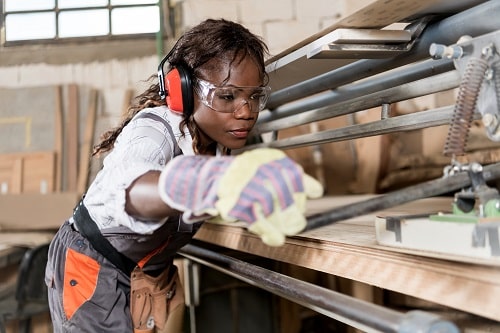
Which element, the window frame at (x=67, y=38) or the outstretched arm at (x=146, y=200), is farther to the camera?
the window frame at (x=67, y=38)

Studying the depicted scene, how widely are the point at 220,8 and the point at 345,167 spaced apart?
4.20 ft

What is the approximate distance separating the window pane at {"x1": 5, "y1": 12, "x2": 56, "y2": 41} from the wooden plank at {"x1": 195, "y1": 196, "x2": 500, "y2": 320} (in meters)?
2.87

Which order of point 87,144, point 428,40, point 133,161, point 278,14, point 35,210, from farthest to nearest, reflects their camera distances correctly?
1. point 87,144
2. point 278,14
3. point 35,210
4. point 428,40
5. point 133,161

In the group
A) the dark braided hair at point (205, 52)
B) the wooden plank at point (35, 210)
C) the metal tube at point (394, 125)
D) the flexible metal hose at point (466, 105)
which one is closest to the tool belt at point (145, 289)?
the dark braided hair at point (205, 52)

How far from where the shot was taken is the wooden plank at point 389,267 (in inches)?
23.6

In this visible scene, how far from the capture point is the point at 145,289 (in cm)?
131

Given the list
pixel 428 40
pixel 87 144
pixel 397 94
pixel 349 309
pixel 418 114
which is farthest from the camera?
pixel 87 144

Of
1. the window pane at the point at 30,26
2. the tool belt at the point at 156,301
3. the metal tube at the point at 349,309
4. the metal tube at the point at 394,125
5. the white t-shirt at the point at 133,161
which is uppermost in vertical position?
the window pane at the point at 30,26

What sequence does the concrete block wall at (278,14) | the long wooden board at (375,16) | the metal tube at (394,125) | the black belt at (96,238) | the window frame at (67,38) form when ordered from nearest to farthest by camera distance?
the long wooden board at (375,16) < the metal tube at (394,125) < the black belt at (96,238) < the concrete block wall at (278,14) < the window frame at (67,38)

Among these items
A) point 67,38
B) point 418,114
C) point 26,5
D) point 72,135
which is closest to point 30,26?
point 26,5

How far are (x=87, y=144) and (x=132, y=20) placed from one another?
2.97 feet

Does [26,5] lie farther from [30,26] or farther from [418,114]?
[418,114]

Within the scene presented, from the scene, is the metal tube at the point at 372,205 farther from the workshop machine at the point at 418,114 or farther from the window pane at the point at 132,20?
the window pane at the point at 132,20

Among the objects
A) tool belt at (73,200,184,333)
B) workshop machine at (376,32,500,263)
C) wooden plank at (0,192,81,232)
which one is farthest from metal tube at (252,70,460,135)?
wooden plank at (0,192,81,232)
